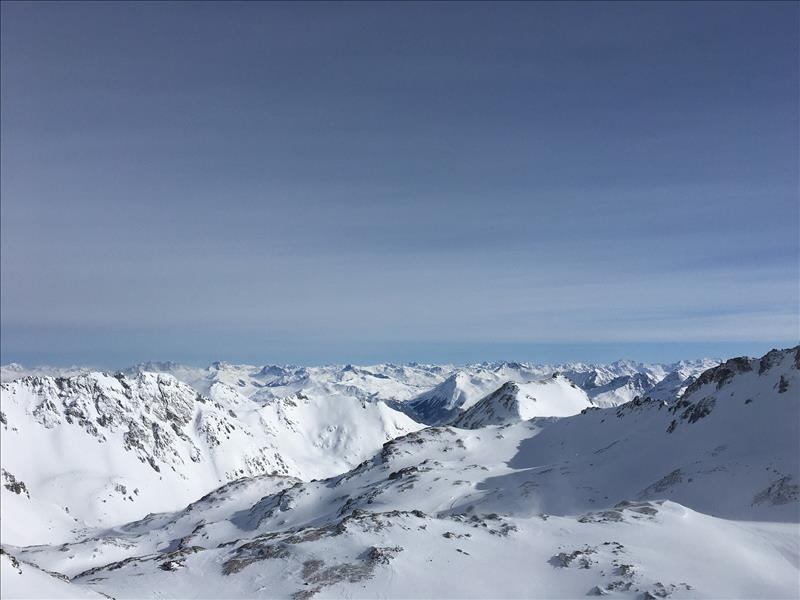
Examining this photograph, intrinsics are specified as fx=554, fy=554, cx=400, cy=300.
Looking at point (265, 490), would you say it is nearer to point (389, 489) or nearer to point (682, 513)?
point (389, 489)

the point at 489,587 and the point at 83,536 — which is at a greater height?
the point at 489,587

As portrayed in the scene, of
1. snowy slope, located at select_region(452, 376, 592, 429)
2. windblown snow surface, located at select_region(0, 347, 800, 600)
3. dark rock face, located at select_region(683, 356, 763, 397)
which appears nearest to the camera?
windblown snow surface, located at select_region(0, 347, 800, 600)

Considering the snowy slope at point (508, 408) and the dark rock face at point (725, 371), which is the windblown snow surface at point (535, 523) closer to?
the dark rock face at point (725, 371)

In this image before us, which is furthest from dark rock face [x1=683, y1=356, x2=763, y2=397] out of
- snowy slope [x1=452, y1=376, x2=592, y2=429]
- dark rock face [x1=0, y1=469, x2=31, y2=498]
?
dark rock face [x1=0, y1=469, x2=31, y2=498]

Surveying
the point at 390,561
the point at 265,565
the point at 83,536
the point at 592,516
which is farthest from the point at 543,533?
the point at 83,536

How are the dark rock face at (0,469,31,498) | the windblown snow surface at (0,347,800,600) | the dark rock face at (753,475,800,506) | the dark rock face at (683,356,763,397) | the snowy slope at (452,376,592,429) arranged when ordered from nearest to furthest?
the windblown snow surface at (0,347,800,600) → the dark rock face at (753,475,800,506) → the dark rock face at (683,356,763,397) → the snowy slope at (452,376,592,429) → the dark rock face at (0,469,31,498)

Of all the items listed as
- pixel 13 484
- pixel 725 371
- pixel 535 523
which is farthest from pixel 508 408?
pixel 13 484

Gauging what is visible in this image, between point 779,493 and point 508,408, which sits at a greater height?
point 779,493

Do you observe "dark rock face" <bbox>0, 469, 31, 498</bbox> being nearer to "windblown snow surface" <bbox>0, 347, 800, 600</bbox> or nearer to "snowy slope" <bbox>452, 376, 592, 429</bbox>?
"windblown snow surface" <bbox>0, 347, 800, 600</bbox>

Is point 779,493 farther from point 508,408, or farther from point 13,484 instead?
point 13,484

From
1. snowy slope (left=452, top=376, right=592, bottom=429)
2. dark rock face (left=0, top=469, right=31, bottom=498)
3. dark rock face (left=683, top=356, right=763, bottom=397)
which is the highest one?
dark rock face (left=683, top=356, right=763, bottom=397)

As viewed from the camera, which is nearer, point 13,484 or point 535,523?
point 535,523
